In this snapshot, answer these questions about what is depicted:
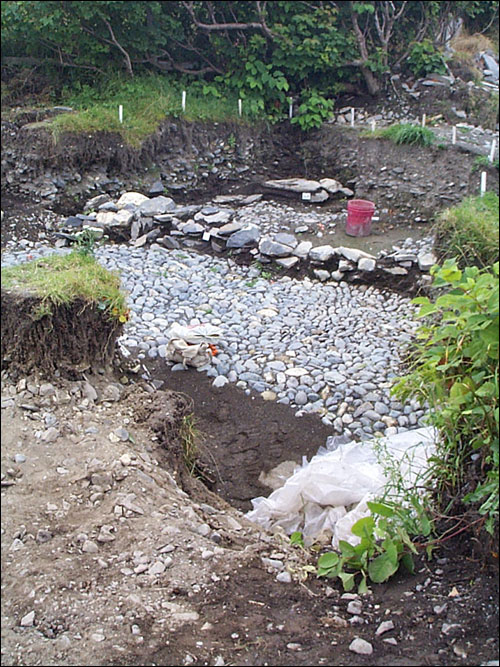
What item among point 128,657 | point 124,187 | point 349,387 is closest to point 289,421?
point 349,387

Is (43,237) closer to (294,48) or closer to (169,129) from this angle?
(169,129)

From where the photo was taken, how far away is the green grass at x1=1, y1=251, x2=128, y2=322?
3527 millimetres

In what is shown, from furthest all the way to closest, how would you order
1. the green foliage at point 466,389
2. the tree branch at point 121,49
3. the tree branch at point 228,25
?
the tree branch at point 228,25
the tree branch at point 121,49
the green foliage at point 466,389

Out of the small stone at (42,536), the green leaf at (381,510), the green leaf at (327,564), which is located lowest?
the green leaf at (327,564)

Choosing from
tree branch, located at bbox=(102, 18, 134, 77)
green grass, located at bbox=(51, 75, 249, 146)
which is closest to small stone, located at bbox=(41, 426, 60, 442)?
green grass, located at bbox=(51, 75, 249, 146)

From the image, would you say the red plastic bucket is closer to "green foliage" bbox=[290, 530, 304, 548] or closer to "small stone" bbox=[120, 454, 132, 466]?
"green foliage" bbox=[290, 530, 304, 548]

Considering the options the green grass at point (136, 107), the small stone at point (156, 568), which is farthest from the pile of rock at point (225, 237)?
the small stone at point (156, 568)

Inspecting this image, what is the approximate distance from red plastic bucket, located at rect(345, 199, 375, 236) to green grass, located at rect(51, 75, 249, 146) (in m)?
3.44

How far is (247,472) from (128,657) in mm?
2301

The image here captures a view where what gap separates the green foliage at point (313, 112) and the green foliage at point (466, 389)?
893cm

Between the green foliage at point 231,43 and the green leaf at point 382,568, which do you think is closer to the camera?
the green leaf at point 382,568

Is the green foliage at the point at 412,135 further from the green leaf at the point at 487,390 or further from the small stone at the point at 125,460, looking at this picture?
the green leaf at the point at 487,390

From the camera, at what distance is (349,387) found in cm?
504

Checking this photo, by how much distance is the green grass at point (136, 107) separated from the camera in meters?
9.38
